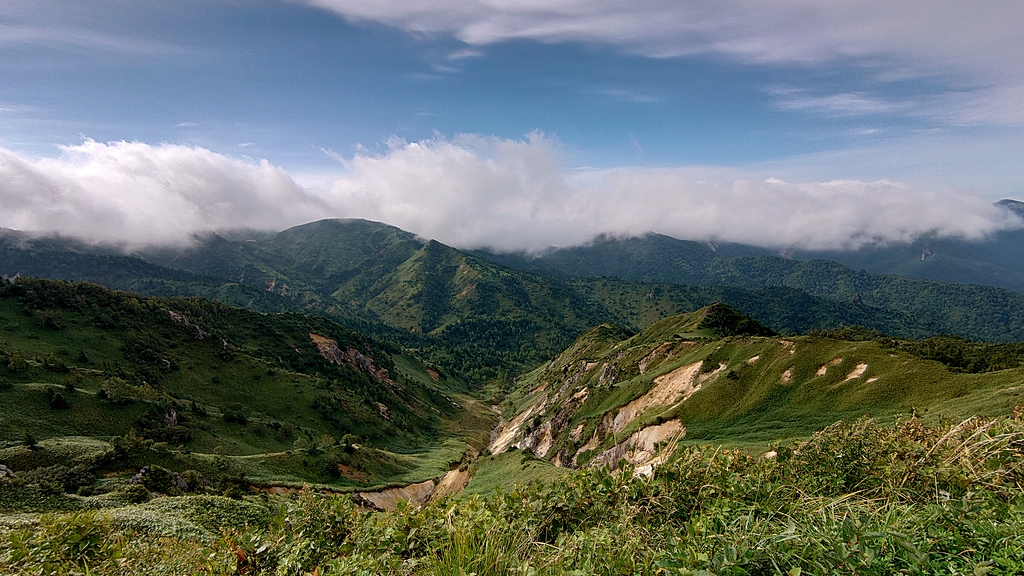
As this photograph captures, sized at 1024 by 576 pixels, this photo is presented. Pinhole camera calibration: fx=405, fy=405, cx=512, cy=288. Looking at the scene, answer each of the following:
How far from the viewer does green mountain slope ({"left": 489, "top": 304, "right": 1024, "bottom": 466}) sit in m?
35.2

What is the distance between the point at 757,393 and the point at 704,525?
52.1 metres

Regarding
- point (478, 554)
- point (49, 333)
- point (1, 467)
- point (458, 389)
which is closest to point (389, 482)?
point (1, 467)

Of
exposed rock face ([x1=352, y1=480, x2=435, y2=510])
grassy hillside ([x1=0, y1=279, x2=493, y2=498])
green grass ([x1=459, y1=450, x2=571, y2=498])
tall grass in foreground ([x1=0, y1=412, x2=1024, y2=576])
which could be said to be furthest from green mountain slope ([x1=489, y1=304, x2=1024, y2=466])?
grassy hillside ([x1=0, y1=279, x2=493, y2=498])

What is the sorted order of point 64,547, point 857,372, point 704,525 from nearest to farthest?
point 704,525, point 64,547, point 857,372

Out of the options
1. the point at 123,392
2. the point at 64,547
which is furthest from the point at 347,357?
the point at 64,547

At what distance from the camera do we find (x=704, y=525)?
5285 mm

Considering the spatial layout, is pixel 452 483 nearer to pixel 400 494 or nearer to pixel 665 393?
pixel 400 494

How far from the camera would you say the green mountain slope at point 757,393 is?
3522 cm

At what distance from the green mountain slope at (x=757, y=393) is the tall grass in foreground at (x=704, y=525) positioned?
84.8 inches

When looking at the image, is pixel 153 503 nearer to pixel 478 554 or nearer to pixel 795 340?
pixel 478 554

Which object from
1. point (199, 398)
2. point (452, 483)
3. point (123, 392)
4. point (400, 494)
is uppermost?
point (123, 392)

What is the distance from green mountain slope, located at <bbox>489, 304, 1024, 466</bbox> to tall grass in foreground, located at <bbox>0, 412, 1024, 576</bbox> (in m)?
2.15

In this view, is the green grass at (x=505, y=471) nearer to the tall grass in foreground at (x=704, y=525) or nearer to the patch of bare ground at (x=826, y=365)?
the patch of bare ground at (x=826, y=365)

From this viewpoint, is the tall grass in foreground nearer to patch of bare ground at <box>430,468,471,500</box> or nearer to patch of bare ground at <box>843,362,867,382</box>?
patch of bare ground at <box>843,362,867,382</box>
